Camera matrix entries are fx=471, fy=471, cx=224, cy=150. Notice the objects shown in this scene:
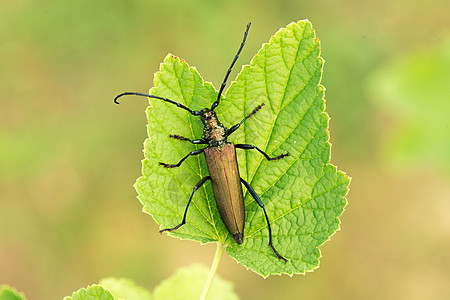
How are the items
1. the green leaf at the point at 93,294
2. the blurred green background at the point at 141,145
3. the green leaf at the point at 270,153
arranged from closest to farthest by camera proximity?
the green leaf at the point at 93,294 → the green leaf at the point at 270,153 → the blurred green background at the point at 141,145

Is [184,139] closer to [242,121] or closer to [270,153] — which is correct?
[242,121]

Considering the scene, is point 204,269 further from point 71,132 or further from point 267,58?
point 71,132

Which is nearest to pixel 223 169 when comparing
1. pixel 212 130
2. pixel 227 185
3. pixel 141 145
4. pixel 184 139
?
pixel 227 185

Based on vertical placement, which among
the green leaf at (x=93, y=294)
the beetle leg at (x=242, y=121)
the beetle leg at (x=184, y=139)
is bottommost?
the green leaf at (x=93, y=294)

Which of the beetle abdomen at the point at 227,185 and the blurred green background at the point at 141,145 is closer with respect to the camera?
the beetle abdomen at the point at 227,185

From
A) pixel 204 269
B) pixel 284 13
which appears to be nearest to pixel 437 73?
pixel 204 269

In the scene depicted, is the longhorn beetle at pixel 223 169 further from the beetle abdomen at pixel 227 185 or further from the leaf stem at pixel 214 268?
the leaf stem at pixel 214 268

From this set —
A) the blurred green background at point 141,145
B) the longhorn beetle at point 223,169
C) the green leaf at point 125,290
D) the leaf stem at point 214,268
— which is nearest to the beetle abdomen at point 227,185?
the longhorn beetle at point 223,169

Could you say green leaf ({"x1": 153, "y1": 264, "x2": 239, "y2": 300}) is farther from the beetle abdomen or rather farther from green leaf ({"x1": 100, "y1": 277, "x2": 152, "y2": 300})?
the beetle abdomen
